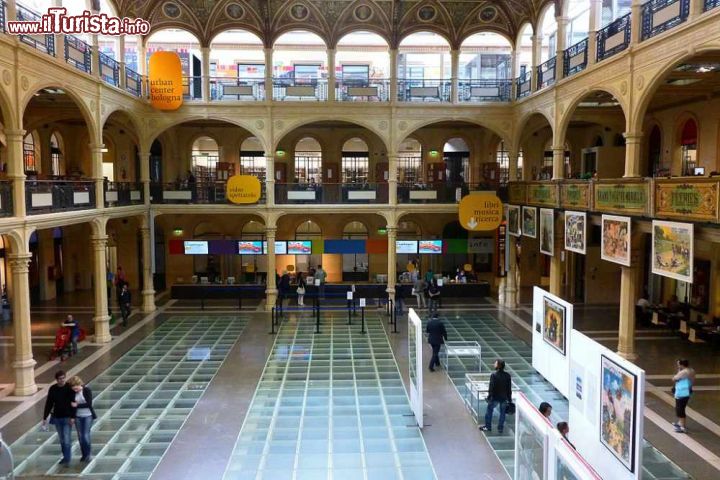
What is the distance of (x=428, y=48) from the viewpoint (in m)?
28.0

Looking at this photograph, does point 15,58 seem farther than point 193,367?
No

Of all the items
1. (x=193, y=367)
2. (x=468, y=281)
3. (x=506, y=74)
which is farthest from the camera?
(x=506, y=74)

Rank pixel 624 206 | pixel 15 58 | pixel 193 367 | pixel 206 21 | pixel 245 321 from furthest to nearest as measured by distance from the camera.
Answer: pixel 206 21 → pixel 245 321 → pixel 193 367 → pixel 624 206 → pixel 15 58

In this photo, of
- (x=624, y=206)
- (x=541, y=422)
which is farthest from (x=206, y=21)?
(x=541, y=422)

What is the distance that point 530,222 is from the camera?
21438mm

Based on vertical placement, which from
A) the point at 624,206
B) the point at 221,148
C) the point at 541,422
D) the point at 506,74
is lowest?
the point at 541,422

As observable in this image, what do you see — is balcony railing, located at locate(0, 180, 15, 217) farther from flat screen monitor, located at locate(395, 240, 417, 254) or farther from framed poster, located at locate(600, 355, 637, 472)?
flat screen monitor, located at locate(395, 240, 417, 254)

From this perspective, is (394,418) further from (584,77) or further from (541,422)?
(584,77)

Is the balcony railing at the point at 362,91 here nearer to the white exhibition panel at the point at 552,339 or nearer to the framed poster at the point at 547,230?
the framed poster at the point at 547,230

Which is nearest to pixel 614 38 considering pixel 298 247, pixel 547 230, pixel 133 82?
pixel 547 230

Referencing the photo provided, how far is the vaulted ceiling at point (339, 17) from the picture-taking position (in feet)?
77.7

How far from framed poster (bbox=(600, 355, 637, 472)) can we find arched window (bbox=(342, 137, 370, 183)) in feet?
69.9

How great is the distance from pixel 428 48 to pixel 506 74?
431cm

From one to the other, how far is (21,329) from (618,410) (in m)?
13.2
